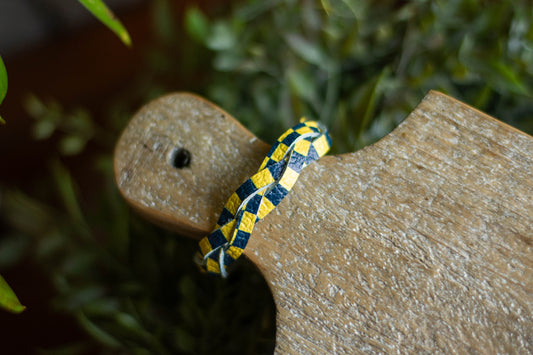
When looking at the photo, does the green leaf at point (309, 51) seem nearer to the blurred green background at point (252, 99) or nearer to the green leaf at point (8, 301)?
the blurred green background at point (252, 99)

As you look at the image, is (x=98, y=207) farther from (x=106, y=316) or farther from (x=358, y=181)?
(x=358, y=181)

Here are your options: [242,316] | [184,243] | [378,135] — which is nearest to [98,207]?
[184,243]

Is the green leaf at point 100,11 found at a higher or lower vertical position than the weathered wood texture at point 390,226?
higher

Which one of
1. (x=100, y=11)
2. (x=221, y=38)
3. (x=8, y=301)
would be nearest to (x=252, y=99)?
(x=221, y=38)

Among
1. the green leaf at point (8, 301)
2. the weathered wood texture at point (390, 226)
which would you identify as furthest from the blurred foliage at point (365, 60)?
the green leaf at point (8, 301)

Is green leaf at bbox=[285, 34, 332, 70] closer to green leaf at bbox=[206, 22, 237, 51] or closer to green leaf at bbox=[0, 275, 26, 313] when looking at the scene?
green leaf at bbox=[206, 22, 237, 51]

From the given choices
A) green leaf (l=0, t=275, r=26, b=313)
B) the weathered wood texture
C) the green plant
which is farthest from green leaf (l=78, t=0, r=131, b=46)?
green leaf (l=0, t=275, r=26, b=313)
